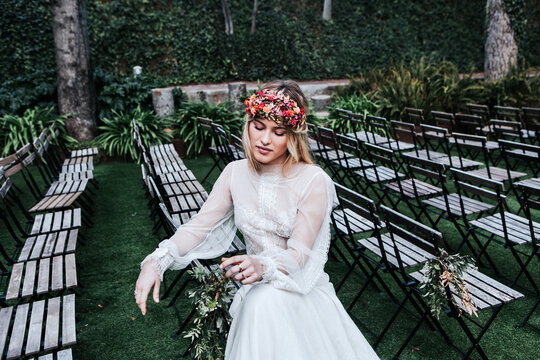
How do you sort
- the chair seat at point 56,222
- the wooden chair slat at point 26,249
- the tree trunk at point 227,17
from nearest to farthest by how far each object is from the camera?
the wooden chair slat at point 26,249 → the chair seat at point 56,222 → the tree trunk at point 227,17

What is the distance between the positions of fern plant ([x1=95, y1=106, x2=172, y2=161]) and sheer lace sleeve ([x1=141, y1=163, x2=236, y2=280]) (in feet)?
18.6

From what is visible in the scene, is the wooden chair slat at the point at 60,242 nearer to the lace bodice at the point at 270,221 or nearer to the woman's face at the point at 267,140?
the lace bodice at the point at 270,221

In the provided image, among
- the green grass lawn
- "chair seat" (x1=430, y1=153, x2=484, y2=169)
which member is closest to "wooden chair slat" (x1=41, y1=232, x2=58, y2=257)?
the green grass lawn

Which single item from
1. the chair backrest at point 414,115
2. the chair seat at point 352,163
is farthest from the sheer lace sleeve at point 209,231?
the chair backrest at point 414,115

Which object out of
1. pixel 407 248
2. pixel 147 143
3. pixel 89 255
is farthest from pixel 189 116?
pixel 407 248

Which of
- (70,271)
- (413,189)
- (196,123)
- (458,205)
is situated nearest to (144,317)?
(70,271)

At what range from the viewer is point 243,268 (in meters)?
1.61

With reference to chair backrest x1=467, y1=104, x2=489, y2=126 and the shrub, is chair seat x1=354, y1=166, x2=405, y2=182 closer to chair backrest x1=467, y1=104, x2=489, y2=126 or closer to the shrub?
chair backrest x1=467, y1=104, x2=489, y2=126

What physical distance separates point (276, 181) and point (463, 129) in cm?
717

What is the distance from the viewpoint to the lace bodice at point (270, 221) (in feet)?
6.10

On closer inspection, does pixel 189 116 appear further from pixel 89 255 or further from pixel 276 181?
pixel 276 181

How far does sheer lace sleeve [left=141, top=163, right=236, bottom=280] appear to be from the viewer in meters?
1.98

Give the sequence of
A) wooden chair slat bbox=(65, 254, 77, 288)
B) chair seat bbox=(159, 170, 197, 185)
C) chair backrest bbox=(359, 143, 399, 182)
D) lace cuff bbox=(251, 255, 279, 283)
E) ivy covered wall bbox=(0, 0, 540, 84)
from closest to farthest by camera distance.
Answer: lace cuff bbox=(251, 255, 279, 283)
wooden chair slat bbox=(65, 254, 77, 288)
chair backrest bbox=(359, 143, 399, 182)
chair seat bbox=(159, 170, 197, 185)
ivy covered wall bbox=(0, 0, 540, 84)

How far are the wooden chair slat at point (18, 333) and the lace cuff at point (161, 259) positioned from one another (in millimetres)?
987
